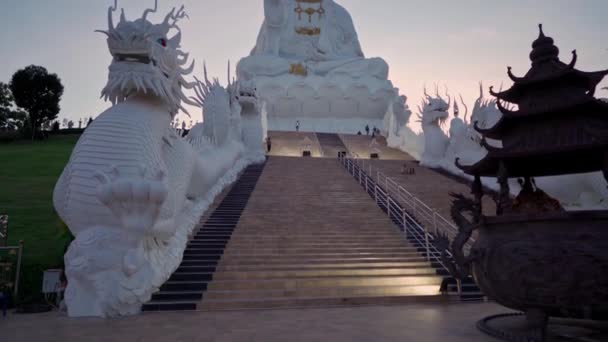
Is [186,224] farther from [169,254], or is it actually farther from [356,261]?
[356,261]

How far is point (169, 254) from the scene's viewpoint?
7.57 m

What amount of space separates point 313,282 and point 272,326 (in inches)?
91.2

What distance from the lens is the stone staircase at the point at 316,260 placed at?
23.8ft

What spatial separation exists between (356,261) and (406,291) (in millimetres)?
1157

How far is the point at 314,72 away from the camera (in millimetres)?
32469

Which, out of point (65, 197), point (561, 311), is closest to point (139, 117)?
point (65, 197)

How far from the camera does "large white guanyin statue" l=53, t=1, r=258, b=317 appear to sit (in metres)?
6.19

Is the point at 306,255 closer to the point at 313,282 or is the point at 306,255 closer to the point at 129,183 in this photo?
the point at 313,282

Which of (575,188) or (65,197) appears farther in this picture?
(575,188)

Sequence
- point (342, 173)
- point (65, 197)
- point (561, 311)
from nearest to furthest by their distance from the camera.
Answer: point (561, 311) → point (65, 197) → point (342, 173)

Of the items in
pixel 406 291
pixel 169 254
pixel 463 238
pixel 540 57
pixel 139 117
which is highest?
pixel 540 57

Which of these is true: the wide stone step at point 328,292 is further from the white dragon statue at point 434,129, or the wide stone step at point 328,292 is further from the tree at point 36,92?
the tree at point 36,92

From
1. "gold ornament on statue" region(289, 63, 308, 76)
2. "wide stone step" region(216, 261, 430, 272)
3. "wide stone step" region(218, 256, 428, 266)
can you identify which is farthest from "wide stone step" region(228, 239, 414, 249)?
"gold ornament on statue" region(289, 63, 308, 76)

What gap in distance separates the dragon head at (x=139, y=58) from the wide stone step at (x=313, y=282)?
9.97 ft
